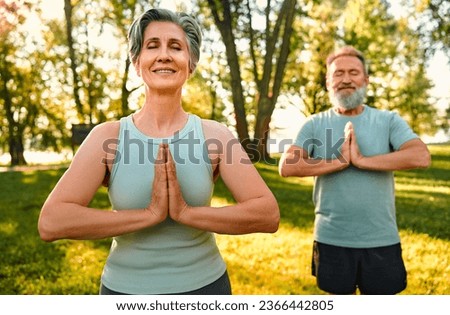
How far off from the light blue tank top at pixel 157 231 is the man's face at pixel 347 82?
1.80 meters

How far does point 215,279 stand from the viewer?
79.7 inches

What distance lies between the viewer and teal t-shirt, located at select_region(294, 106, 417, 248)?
3318 millimetres

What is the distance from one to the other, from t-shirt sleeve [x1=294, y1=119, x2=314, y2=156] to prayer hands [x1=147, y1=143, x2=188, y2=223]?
1.83m

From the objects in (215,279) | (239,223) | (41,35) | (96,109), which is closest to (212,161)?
(239,223)

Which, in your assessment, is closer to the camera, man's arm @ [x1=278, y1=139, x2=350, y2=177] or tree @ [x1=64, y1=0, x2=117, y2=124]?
man's arm @ [x1=278, y1=139, x2=350, y2=177]

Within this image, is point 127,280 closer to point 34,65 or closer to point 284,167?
point 284,167

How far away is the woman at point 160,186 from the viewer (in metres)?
1.81

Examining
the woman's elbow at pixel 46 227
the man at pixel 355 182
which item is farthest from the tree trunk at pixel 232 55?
the woman's elbow at pixel 46 227

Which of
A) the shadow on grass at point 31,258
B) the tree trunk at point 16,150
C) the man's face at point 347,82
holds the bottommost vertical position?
the tree trunk at point 16,150

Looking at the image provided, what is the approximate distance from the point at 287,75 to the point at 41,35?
1779cm

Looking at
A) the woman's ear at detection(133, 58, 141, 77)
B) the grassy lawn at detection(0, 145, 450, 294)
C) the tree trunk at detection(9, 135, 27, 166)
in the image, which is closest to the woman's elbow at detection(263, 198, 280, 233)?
the woman's ear at detection(133, 58, 141, 77)

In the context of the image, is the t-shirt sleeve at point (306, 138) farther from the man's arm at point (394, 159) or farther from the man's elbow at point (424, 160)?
the man's elbow at point (424, 160)

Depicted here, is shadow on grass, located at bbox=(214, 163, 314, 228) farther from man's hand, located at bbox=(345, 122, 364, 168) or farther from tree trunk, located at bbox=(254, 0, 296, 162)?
man's hand, located at bbox=(345, 122, 364, 168)

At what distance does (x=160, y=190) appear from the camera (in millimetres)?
1766
